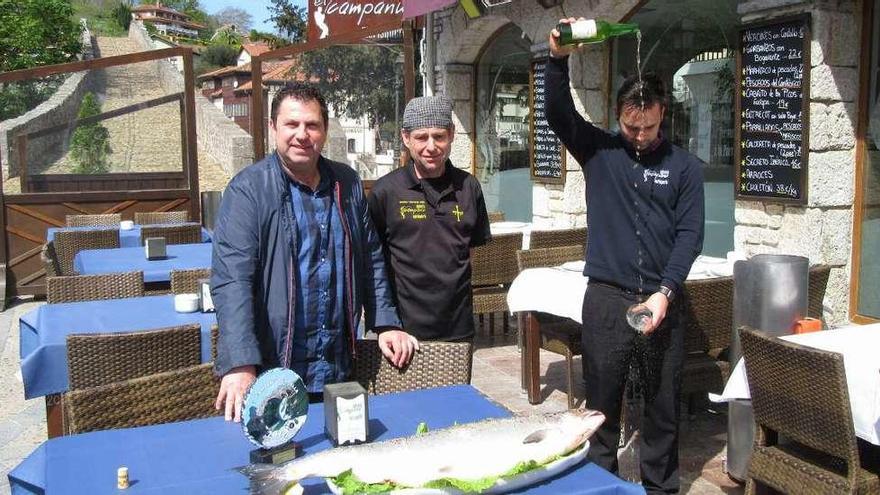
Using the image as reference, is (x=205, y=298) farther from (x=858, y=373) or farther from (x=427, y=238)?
(x=858, y=373)

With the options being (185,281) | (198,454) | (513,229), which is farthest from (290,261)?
(513,229)

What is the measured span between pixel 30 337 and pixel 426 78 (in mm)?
7482

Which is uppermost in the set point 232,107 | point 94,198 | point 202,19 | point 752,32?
point 202,19

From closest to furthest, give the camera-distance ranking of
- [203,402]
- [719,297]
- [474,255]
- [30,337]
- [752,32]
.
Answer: [203,402], [30,337], [719,297], [752,32], [474,255]

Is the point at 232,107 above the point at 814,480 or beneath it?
above

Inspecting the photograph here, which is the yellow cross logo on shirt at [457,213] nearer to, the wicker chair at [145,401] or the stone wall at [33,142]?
the wicker chair at [145,401]

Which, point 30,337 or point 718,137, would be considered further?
point 718,137

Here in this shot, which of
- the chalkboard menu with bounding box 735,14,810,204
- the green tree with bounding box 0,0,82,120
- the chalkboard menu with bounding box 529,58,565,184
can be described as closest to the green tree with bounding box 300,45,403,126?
the chalkboard menu with bounding box 529,58,565,184

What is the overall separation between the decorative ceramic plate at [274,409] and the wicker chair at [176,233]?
6.13m

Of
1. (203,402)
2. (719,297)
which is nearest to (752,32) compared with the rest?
(719,297)

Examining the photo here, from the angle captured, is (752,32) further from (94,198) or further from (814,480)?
(94,198)

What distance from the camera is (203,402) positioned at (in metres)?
2.87

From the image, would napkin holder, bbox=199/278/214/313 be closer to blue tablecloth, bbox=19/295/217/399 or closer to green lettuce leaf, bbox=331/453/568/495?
blue tablecloth, bbox=19/295/217/399

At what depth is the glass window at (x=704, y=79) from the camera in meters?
6.78
